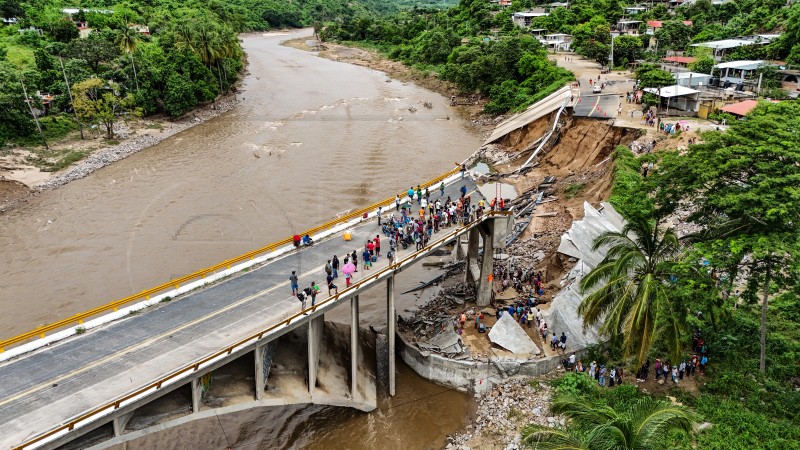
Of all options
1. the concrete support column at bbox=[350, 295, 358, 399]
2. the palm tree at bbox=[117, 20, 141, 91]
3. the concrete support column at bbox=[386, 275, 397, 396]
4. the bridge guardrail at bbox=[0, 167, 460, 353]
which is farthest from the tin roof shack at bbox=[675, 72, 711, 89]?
the palm tree at bbox=[117, 20, 141, 91]

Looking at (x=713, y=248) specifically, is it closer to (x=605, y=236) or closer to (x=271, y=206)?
(x=605, y=236)

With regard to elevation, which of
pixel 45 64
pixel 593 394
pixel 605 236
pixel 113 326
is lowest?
pixel 593 394

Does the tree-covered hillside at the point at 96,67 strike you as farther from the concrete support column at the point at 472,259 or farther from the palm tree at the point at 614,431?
the palm tree at the point at 614,431

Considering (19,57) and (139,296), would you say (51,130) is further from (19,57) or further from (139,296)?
(139,296)

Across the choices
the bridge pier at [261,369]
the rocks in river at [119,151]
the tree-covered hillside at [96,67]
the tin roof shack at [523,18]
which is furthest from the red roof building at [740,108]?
the tin roof shack at [523,18]

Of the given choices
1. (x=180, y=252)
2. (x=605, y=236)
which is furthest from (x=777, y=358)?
(x=180, y=252)

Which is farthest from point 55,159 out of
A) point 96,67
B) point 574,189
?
point 574,189
